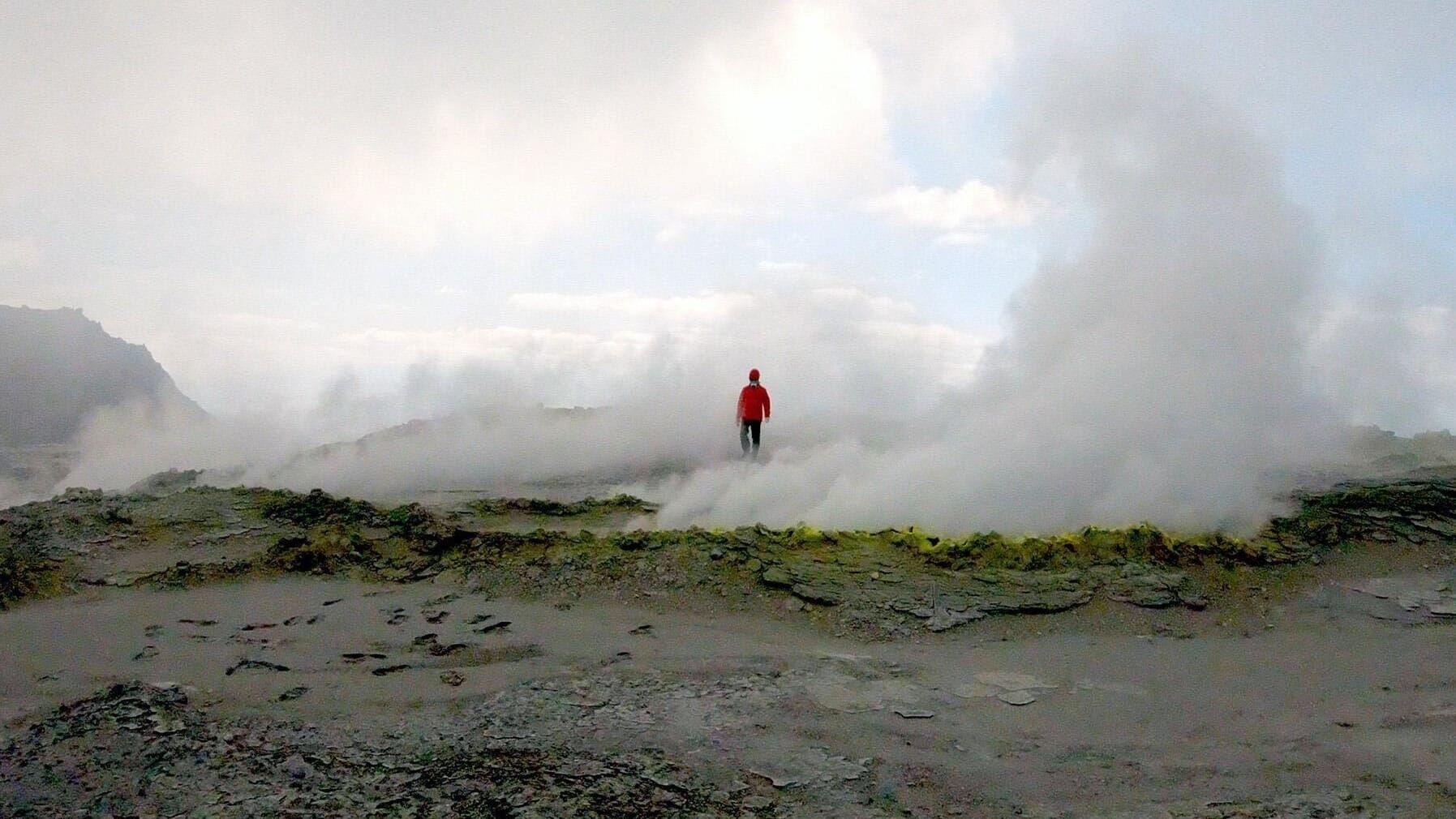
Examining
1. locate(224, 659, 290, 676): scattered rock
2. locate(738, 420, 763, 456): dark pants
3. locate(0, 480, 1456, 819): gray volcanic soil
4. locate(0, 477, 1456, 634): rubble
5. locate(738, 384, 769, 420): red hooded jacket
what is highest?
locate(738, 384, 769, 420): red hooded jacket

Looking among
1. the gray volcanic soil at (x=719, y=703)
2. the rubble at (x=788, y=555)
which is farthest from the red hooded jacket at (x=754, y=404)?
the gray volcanic soil at (x=719, y=703)

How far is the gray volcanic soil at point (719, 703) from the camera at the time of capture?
165 inches

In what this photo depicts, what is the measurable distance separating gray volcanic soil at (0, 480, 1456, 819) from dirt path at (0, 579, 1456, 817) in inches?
0.9

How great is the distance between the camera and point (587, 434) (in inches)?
771

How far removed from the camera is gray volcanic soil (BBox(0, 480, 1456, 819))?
4199mm

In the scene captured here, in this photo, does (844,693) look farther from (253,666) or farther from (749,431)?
(749,431)

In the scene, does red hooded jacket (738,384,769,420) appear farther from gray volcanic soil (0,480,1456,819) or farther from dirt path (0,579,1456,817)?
dirt path (0,579,1456,817)

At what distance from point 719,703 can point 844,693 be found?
834mm

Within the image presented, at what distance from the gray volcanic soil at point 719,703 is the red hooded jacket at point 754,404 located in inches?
216

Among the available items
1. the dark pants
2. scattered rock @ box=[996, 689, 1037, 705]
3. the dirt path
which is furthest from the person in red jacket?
scattered rock @ box=[996, 689, 1037, 705]

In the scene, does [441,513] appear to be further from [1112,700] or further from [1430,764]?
[1430,764]

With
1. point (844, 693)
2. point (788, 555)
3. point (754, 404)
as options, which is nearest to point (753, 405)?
point (754, 404)

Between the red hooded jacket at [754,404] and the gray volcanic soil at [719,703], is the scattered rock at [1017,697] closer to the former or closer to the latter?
the gray volcanic soil at [719,703]

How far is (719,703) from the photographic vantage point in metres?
5.33
